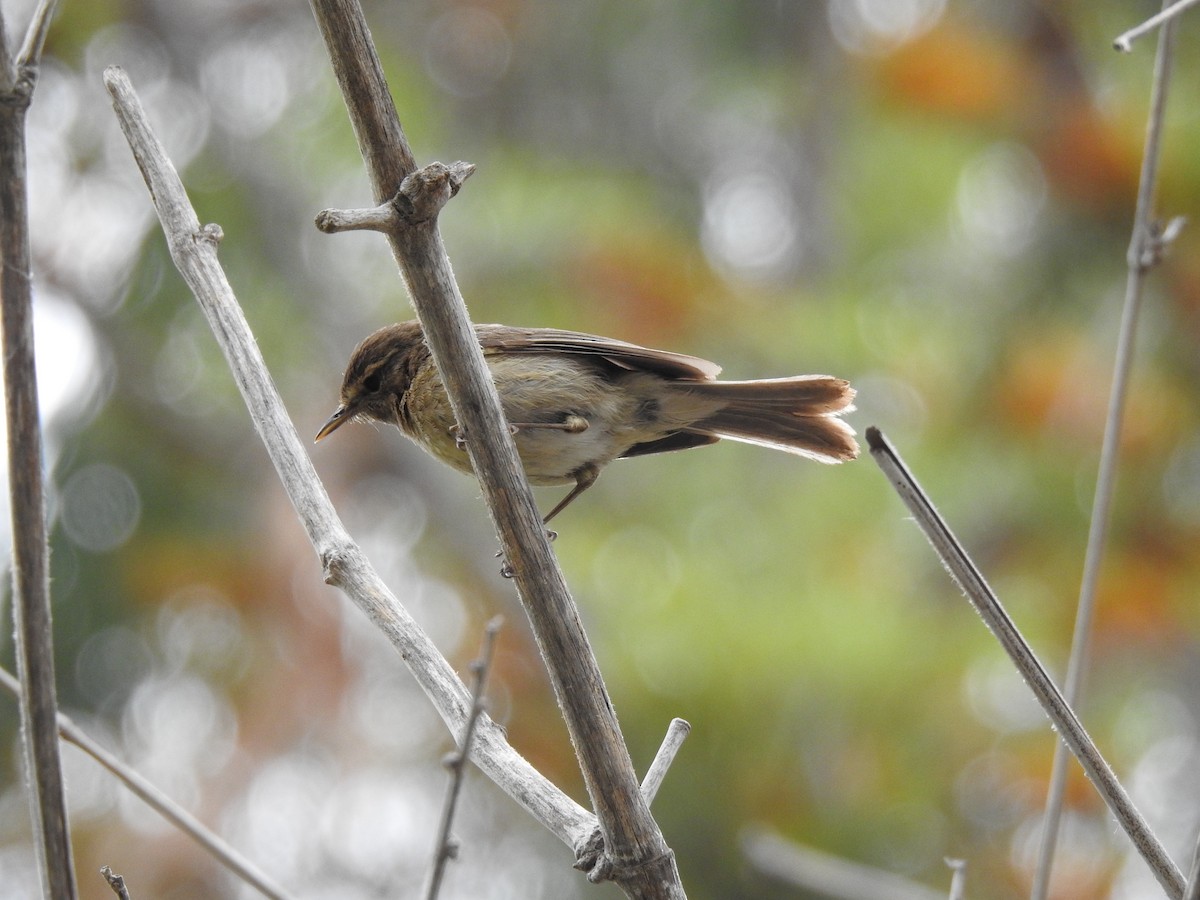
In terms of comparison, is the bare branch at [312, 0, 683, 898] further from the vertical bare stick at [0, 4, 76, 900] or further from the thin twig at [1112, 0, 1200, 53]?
the thin twig at [1112, 0, 1200, 53]

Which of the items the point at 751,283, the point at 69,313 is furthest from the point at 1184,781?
the point at 69,313

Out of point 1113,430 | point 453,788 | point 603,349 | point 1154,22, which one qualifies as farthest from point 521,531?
point 603,349

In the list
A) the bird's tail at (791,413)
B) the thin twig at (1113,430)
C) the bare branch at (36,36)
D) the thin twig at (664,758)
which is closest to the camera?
the bare branch at (36,36)

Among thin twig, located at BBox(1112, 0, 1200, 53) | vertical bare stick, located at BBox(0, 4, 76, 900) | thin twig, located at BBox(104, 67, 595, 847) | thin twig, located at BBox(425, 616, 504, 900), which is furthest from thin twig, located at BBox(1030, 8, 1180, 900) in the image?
vertical bare stick, located at BBox(0, 4, 76, 900)

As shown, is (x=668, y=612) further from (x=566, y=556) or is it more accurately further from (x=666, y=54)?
(x=666, y=54)

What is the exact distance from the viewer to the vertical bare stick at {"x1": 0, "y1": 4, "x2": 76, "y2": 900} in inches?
56.2

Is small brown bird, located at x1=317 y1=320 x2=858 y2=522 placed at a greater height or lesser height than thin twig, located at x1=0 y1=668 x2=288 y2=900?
greater

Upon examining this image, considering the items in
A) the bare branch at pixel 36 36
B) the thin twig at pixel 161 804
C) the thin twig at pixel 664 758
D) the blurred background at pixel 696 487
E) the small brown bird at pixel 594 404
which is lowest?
the thin twig at pixel 161 804

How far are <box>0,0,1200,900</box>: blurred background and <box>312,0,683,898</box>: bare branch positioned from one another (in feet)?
13.3

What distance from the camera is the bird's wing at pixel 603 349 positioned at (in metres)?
3.49

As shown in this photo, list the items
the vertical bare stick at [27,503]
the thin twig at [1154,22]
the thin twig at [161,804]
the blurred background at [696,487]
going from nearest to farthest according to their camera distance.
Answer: the vertical bare stick at [27,503] < the thin twig at [161,804] < the thin twig at [1154,22] < the blurred background at [696,487]

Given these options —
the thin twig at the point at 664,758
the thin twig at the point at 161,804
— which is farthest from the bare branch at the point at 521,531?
the thin twig at the point at 161,804

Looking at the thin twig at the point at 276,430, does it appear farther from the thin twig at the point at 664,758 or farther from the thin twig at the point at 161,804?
the thin twig at the point at 161,804

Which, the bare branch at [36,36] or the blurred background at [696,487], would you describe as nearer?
the bare branch at [36,36]
